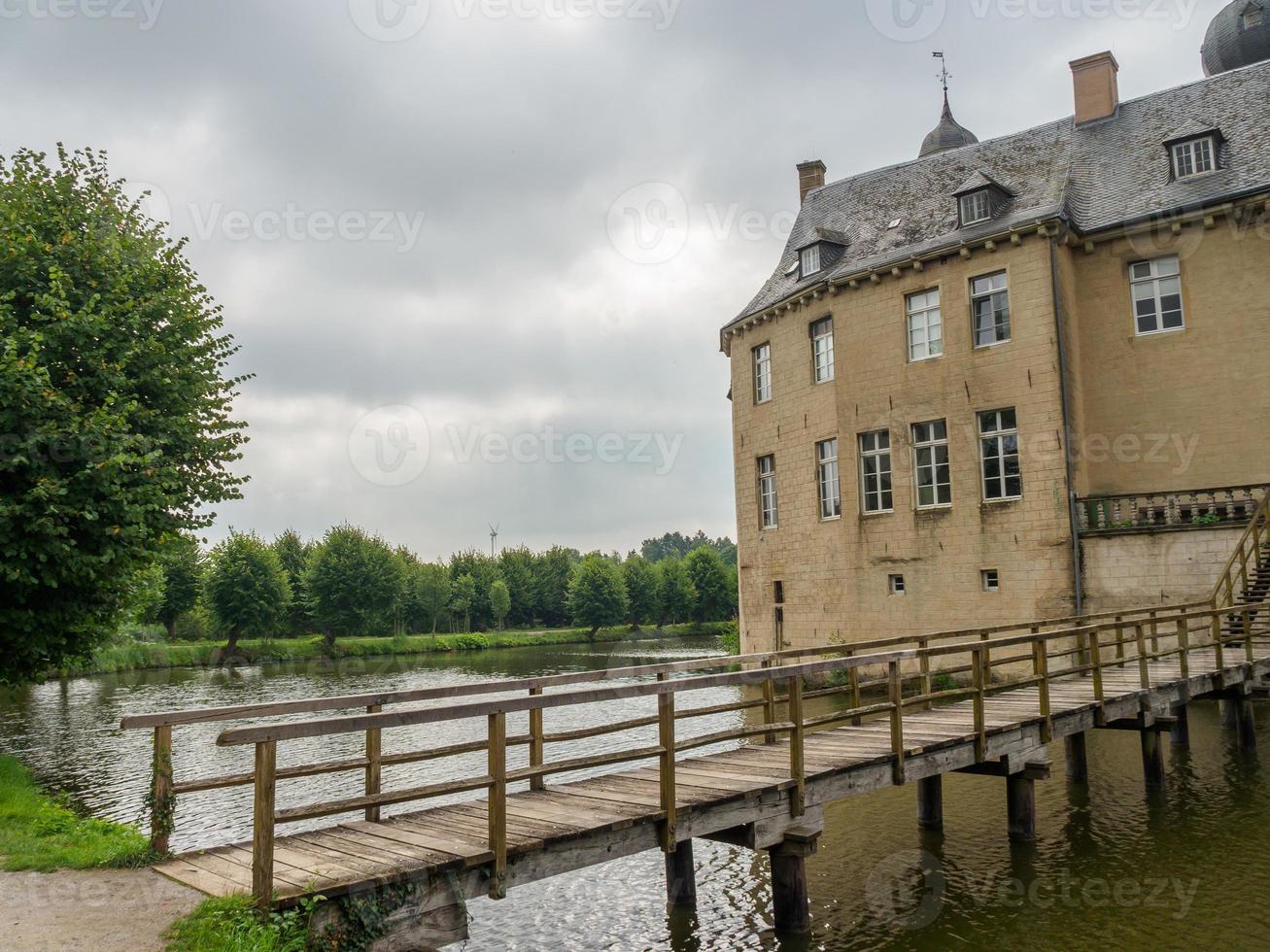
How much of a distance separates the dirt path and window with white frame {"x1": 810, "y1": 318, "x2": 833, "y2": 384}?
21.9 m

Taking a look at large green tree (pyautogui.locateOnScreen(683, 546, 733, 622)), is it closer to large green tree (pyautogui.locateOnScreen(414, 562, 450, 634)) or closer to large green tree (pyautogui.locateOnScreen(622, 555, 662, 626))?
large green tree (pyautogui.locateOnScreen(622, 555, 662, 626))

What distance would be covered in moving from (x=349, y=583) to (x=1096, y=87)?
161ft

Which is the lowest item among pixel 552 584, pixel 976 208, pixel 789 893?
pixel 789 893

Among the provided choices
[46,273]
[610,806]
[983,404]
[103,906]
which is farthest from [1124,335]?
[103,906]

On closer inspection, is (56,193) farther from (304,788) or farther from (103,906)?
(103,906)

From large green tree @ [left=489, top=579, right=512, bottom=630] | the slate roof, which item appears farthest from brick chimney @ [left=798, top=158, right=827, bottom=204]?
large green tree @ [left=489, top=579, right=512, bottom=630]

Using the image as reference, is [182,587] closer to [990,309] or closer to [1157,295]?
[990,309]

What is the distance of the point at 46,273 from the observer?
Answer: 1360 cm

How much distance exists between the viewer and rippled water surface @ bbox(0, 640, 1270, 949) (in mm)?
8406

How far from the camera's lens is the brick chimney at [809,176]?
104ft

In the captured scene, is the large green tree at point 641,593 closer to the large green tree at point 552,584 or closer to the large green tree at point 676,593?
the large green tree at point 676,593

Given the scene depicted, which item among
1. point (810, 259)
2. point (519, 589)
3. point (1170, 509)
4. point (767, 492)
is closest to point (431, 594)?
point (519, 589)

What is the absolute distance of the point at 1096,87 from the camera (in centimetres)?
2577

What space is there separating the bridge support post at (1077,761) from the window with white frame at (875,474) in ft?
34.8
